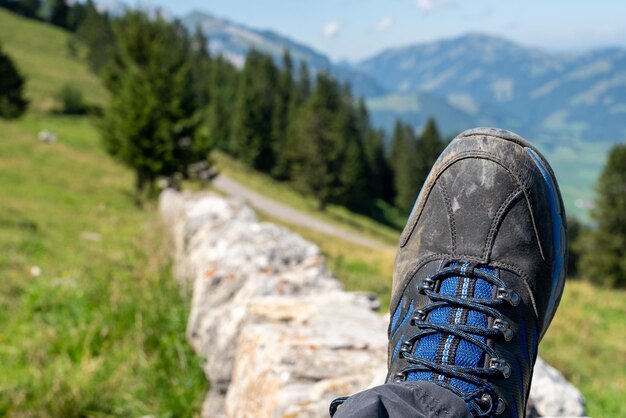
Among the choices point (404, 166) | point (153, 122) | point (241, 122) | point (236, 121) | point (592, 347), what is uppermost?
point (592, 347)

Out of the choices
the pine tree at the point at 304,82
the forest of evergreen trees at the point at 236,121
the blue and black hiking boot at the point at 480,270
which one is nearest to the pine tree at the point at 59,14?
the forest of evergreen trees at the point at 236,121

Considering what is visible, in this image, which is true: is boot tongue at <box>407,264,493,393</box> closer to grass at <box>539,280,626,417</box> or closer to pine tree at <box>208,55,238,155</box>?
grass at <box>539,280,626,417</box>

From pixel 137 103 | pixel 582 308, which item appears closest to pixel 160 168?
pixel 137 103

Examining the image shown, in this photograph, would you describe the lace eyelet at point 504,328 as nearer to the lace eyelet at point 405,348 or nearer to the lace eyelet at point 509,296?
the lace eyelet at point 509,296

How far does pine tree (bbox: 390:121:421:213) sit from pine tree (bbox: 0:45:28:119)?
32743mm

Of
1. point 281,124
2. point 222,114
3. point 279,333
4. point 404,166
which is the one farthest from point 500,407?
point 222,114

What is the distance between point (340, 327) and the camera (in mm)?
2461

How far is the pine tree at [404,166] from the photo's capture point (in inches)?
2131

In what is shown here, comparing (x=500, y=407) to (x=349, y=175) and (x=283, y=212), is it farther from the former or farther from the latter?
(x=349, y=175)

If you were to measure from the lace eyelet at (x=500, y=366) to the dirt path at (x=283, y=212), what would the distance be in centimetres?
2976

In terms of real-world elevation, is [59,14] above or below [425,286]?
below

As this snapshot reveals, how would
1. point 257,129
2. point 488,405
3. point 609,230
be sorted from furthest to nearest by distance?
point 257,129
point 609,230
point 488,405

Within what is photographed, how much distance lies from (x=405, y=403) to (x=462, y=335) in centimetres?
49

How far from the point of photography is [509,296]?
6.26 ft
